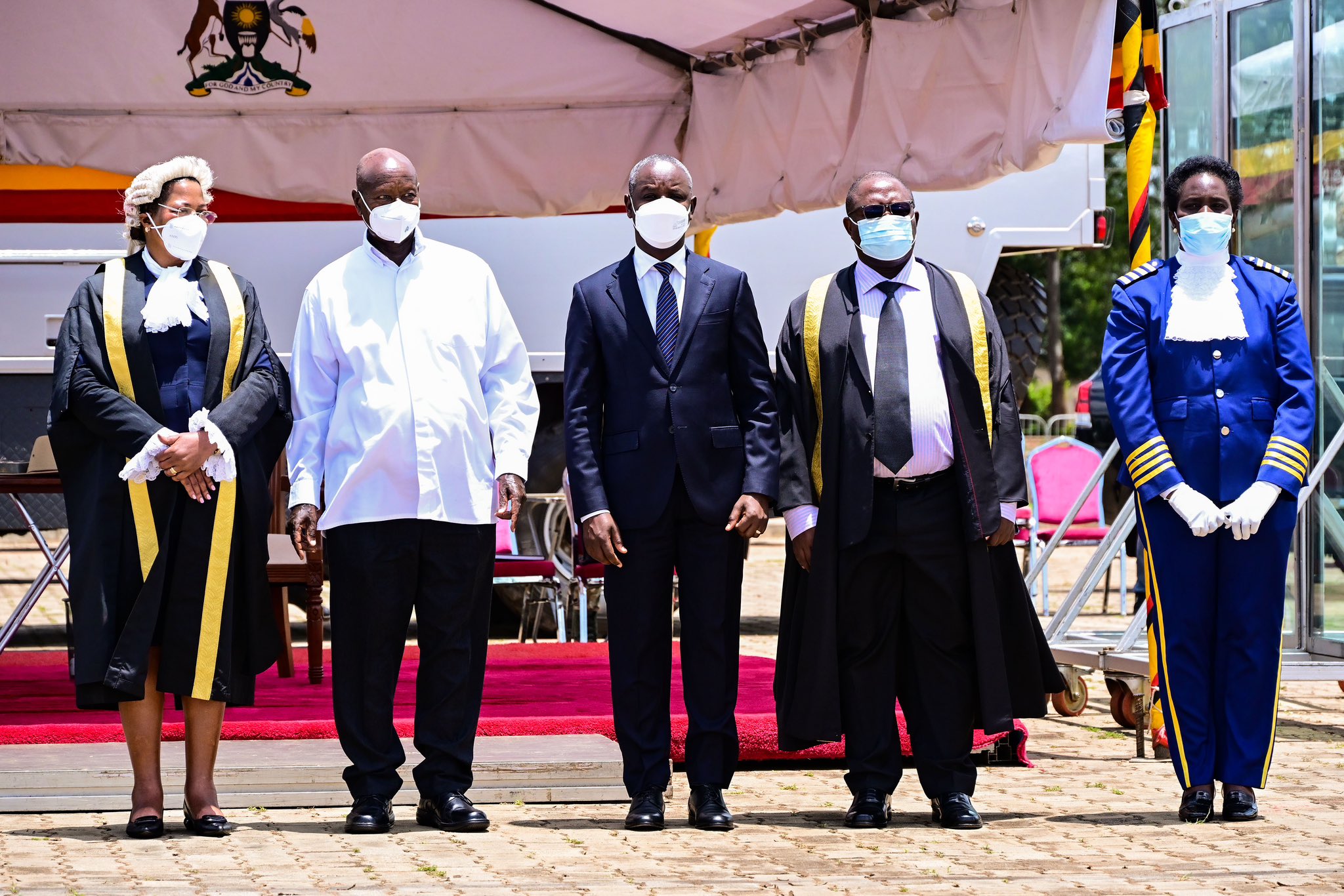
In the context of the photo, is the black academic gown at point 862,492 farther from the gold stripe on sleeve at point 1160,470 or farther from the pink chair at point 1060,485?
the pink chair at point 1060,485

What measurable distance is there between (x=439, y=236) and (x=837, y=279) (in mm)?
5396

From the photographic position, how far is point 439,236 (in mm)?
10492

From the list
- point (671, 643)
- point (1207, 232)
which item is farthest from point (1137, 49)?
point (671, 643)

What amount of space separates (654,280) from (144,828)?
2033mm

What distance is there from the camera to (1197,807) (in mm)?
5316

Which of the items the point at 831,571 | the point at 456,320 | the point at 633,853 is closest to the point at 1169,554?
the point at 831,571

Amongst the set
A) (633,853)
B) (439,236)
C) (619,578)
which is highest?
(439,236)

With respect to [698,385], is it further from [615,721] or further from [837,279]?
[615,721]

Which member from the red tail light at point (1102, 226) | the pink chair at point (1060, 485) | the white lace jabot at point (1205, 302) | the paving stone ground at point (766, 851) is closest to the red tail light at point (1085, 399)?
the pink chair at point (1060, 485)

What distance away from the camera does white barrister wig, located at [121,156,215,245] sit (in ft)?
17.0

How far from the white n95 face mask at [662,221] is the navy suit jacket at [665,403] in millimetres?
110

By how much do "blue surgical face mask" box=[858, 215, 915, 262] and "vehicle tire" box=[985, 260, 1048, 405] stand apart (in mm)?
6910

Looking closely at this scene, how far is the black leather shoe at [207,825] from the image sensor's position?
5062mm

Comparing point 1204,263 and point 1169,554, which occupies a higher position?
point 1204,263
